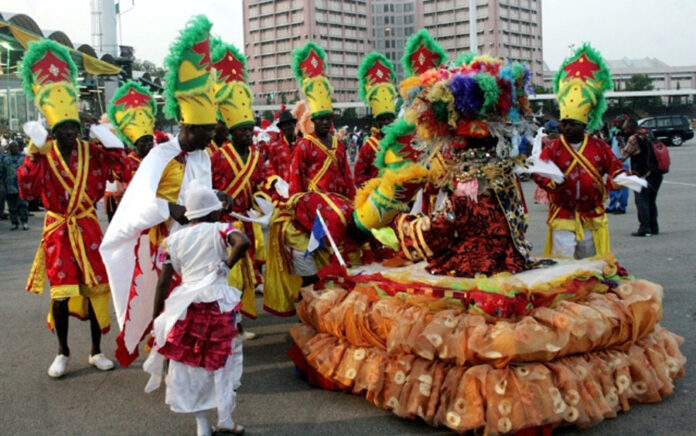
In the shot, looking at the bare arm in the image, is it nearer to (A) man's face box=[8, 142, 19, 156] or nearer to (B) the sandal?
(B) the sandal

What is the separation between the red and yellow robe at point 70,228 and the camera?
575 cm

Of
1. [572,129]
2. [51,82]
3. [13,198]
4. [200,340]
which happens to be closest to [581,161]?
[572,129]

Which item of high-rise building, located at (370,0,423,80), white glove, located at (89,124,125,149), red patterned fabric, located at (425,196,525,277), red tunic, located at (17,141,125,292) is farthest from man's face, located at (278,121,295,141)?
high-rise building, located at (370,0,423,80)

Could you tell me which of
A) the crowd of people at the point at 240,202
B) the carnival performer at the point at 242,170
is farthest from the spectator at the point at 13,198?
the carnival performer at the point at 242,170

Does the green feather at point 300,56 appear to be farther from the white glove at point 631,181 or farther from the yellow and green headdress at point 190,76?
the white glove at point 631,181

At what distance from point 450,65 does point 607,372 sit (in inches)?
95.4

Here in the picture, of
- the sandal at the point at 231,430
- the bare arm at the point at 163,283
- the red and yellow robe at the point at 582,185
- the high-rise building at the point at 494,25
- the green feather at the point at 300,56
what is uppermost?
the high-rise building at the point at 494,25

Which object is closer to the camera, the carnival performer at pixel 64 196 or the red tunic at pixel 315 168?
the carnival performer at pixel 64 196

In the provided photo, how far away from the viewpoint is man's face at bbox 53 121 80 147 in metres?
5.89

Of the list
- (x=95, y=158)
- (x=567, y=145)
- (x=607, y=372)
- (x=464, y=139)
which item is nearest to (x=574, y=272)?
(x=607, y=372)

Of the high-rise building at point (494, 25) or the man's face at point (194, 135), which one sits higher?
the high-rise building at point (494, 25)

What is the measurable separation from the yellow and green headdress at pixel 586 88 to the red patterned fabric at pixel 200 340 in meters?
4.05

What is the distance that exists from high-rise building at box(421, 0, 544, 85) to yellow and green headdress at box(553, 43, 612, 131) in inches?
4301

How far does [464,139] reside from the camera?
495 cm
